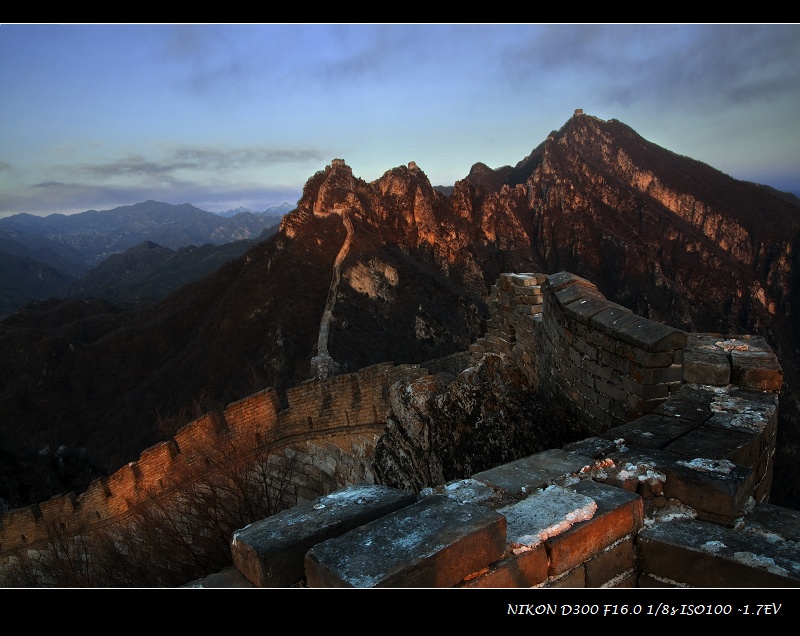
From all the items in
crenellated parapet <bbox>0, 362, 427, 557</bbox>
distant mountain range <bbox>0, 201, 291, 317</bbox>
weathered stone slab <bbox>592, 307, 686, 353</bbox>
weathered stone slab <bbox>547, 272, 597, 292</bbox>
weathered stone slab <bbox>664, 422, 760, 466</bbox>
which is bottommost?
crenellated parapet <bbox>0, 362, 427, 557</bbox>

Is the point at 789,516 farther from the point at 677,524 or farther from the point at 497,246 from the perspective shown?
the point at 497,246

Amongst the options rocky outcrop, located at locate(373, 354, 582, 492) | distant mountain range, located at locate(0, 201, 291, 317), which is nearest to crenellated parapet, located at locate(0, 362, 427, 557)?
rocky outcrop, located at locate(373, 354, 582, 492)

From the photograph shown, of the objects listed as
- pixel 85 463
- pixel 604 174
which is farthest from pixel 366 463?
pixel 604 174

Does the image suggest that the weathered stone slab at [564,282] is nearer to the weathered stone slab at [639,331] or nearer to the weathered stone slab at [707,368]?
the weathered stone slab at [639,331]

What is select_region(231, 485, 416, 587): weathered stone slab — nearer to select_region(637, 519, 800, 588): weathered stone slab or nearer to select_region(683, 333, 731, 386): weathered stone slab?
select_region(637, 519, 800, 588): weathered stone slab

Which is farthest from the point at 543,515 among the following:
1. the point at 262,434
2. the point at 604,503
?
the point at 262,434

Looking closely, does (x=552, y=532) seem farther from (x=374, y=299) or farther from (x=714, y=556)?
(x=374, y=299)
